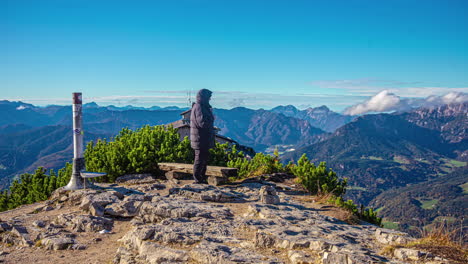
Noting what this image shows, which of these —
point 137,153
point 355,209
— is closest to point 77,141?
point 137,153

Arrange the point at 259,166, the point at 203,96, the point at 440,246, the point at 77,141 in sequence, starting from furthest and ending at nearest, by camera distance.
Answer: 1. the point at 259,166
2. the point at 203,96
3. the point at 77,141
4. the point at 440,246

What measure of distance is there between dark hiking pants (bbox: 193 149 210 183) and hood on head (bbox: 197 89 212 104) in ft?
5.80

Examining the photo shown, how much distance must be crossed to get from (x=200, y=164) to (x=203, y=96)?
2474mm

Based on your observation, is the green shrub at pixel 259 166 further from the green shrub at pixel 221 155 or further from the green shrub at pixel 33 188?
the green shrub at pixel 33 188

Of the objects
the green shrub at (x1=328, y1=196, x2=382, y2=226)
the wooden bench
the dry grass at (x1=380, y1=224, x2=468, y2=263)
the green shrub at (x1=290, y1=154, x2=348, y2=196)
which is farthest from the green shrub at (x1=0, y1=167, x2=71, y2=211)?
the dry grass at (x1=380, y1=224, x2=468, y2=263)

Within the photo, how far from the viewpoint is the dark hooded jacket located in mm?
12031

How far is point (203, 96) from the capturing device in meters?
12.1

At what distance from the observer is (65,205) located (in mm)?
10289

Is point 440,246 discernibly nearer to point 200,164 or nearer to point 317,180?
point 317,180

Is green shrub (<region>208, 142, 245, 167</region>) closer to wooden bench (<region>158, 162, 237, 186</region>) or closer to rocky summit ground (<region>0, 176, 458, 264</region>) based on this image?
wooden bench (<region>158, 162, 237, 186</region>)

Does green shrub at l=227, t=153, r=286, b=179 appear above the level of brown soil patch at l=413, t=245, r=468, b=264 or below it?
below

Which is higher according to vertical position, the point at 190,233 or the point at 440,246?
the point at 440,246

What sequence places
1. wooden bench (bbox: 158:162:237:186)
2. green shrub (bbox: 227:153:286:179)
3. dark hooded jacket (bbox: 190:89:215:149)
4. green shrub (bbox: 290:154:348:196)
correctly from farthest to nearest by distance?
green shrub (bbox: 227:153:286:179)
green shrub (bbox: 290:154:348:196)
wooden bench (bbox: 158:162:237:186)
dark hooded jacket (bbox: 190:89:215:149)

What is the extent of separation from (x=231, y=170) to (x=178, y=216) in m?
4.58
